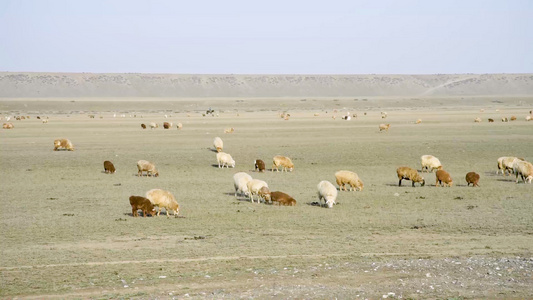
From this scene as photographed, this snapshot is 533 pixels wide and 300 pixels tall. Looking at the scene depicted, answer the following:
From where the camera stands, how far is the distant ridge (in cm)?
17450

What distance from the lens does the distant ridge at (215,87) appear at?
573 ft

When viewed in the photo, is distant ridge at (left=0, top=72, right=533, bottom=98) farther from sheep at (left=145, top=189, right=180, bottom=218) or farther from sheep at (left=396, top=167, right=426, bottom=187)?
sheep at (left=145, top=189, right=180, bottom=218)

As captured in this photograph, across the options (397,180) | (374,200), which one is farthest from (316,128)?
(374,200)

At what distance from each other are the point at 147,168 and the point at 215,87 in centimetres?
16072

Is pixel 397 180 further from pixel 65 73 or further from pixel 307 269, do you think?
pixel 65 73

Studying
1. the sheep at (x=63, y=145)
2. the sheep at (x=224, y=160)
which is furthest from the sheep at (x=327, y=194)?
the sheep at (x=63, y=145)

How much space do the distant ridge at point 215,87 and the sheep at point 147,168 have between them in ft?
487

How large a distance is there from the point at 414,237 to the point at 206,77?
186 metres

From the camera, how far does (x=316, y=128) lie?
2126 inches

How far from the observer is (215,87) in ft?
610

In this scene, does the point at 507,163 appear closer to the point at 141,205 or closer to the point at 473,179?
the point at 473,179

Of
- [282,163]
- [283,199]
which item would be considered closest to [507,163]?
[282,163]

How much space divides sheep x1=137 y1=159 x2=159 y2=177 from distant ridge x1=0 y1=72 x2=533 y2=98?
149 metres

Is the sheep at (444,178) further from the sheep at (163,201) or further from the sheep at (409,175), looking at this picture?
the sheep at (163,201)
